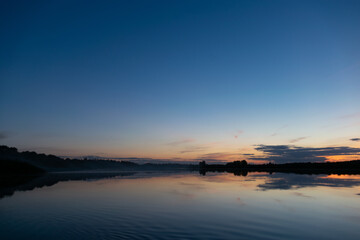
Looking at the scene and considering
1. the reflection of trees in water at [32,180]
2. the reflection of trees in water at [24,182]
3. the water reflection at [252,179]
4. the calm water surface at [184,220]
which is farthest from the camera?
the water reflection at [252,179]

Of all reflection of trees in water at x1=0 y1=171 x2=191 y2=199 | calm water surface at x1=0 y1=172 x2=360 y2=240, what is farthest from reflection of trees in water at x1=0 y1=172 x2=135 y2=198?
calm water surface at x1=0 y1=172 x2=360 y2=240

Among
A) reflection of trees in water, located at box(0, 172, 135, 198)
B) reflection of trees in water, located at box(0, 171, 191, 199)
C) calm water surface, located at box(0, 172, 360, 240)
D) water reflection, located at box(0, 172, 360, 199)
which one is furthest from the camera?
water reflection, located at box(0, 172, 360, 199)

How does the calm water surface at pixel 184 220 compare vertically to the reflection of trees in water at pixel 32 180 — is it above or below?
below

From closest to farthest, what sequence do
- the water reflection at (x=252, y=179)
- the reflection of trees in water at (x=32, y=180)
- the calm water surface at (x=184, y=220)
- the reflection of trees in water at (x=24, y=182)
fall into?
the calm water surface at (x=184, y=220), the reflection of trees in water at (x=24, y=182), the reflection of trees in water at (x=32, y=180), the water reflection at (x=252, y=179)

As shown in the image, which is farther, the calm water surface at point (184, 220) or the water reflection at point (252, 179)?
the water reflection at point (252, 179)

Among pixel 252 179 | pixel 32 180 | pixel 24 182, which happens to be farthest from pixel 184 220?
pixel 32 180

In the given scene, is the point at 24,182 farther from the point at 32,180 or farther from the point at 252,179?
the point at 252,179

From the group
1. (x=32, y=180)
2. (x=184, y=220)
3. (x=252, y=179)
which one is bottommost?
(x=252, y=179)

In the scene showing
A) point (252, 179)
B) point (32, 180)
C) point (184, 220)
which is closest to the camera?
point (184, 220)

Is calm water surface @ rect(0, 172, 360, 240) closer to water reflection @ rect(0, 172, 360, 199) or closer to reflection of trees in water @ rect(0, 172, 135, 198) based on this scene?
water reflection @ rect(0, 172, 360, 199)

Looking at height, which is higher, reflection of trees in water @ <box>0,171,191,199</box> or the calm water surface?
reflection of trees in water @ <box>0,171,191,199</box>

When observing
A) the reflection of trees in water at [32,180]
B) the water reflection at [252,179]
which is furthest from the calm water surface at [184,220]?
the reflection of trees in water at [32,180]

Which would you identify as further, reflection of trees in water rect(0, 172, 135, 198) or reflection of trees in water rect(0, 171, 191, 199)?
reflection of trees in water rect(0, 171, 191, 199)

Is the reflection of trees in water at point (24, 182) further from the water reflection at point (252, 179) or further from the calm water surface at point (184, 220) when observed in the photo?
the calm water surface at point (184, 220)
